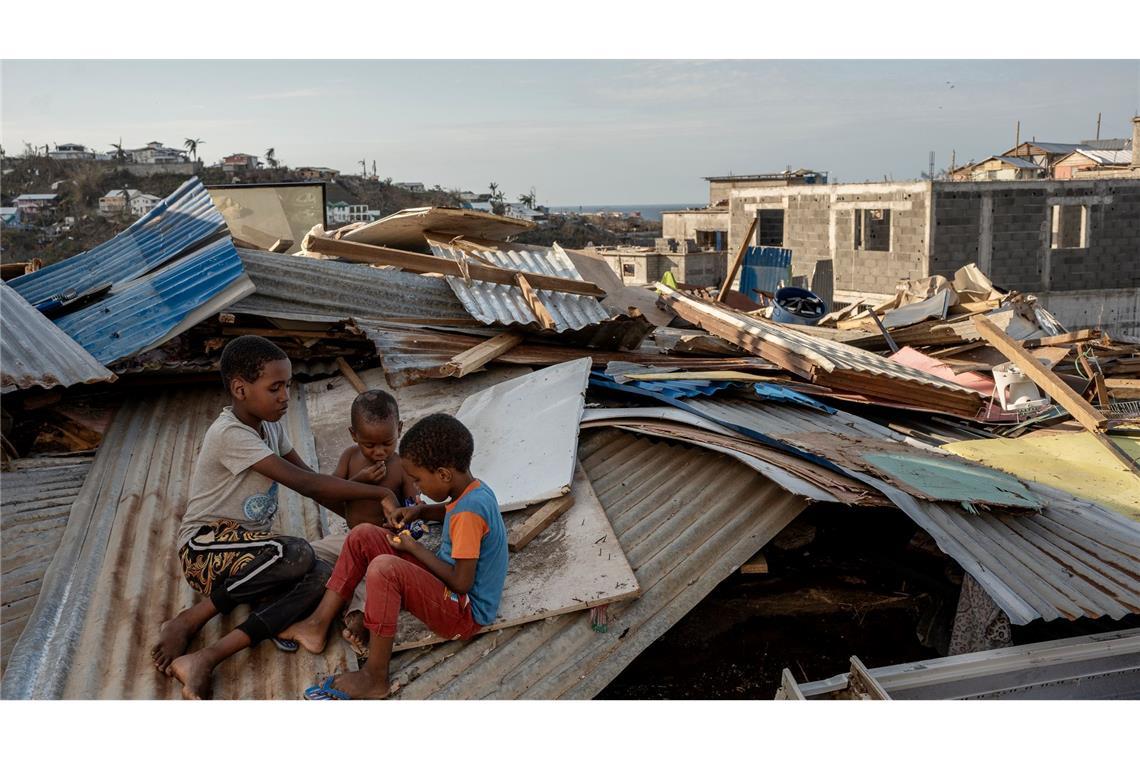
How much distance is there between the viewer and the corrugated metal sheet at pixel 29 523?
354cm

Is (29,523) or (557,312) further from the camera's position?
(557,312)

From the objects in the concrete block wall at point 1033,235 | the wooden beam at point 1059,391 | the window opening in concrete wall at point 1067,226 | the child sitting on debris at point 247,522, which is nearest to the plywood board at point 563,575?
the child sitting on debris at point 247,522

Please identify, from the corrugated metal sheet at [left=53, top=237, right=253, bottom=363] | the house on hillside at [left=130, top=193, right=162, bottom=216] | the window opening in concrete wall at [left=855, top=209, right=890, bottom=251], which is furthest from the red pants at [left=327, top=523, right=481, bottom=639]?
the house on hillside at [left=130, top=193, right=162, bottom=216]

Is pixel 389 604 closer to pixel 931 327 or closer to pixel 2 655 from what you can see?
pixel 2 655

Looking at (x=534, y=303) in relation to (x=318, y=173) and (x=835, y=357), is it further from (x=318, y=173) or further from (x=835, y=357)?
(x=318, y=173)

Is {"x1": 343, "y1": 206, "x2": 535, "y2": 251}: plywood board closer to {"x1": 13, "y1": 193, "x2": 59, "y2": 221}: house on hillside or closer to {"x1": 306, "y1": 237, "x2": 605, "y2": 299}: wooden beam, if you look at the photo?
{"x1": 306, "y1": 237, "x2": 605, "y2": 299}: wooden beam

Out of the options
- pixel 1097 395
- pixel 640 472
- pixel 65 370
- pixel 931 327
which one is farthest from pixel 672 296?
pixel 65 370

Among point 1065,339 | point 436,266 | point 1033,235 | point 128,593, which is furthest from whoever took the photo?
point 1033,235

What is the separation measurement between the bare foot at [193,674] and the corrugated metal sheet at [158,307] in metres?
2.83

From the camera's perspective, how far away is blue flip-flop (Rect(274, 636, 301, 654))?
323 centimetres

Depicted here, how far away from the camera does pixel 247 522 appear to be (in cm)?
352

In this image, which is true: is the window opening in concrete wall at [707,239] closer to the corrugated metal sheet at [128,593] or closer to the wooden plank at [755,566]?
the corrugated metal sheet at [128,593]

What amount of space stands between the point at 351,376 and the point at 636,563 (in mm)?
2956

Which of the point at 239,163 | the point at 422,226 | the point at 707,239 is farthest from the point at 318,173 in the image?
the point at 422,226
